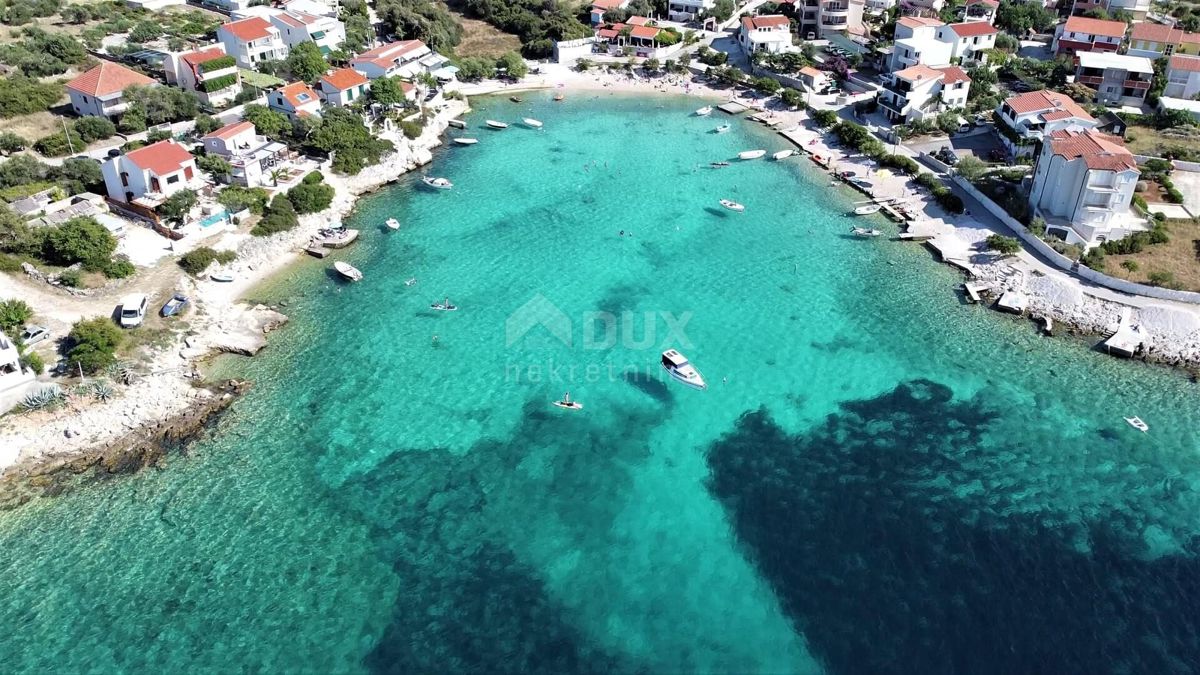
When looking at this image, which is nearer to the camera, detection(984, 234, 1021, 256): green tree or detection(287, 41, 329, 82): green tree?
detection(984, 234, 1021, 256): green tree

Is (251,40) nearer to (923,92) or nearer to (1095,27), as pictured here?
(923,92)

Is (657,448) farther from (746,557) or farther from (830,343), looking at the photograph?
(830,343)

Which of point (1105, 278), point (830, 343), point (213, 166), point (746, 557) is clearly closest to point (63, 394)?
point (213, 166)

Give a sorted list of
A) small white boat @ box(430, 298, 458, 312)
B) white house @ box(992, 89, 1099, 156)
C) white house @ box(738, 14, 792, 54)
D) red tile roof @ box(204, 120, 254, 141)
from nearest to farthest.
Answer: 1. small white boat @ box(430, 298, 458, 312)
2. red tile roof @ box(204, 120, 254, 141)
3. white house @ box(992, 89, 1099, 156)
4. white house @ box(738, 14, 792, 54)

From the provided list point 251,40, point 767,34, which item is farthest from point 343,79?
point 767,34

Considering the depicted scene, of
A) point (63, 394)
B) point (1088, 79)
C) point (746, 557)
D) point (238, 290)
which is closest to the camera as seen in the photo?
point (746, 557)

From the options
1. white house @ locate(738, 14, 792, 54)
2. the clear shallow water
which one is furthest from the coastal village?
the clear shallow water

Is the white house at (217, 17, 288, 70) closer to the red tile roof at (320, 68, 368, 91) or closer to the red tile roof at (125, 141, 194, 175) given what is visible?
the red tile roof at (320, 68, 368, 91)
